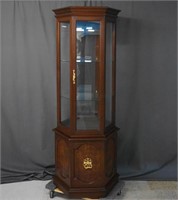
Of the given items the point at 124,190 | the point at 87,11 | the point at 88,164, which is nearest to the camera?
the point at 87,11

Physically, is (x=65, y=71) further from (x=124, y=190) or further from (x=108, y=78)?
(x=124, y=190)

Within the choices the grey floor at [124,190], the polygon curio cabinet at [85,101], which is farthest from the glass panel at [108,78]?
the grey floor at [124,190]

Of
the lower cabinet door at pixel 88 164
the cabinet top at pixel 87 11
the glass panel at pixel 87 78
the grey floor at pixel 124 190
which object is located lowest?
the grey floor at pixel 124 190

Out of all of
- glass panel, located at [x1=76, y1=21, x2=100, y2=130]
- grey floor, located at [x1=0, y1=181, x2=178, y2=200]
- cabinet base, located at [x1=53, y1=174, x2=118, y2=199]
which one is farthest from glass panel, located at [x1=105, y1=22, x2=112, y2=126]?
grey floor, located at [x1=0, y1=181, x2=178, y2=200]

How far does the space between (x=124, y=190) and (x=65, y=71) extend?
1339mm

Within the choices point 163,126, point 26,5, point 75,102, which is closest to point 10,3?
point 26,5

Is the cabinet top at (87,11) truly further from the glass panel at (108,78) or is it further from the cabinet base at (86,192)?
the cabinet base at (86,192)

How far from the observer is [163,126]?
343 cm

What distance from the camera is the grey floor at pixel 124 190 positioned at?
303 cm

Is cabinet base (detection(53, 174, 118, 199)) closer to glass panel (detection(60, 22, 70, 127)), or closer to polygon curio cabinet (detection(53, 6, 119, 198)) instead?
polygon curio cabinet (detection(53, 6, 119, 198))

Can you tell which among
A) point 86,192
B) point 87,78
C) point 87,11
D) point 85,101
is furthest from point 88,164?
point 87,11

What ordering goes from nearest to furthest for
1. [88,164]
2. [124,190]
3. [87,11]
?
[87,11] → [88,164] → [124,190]

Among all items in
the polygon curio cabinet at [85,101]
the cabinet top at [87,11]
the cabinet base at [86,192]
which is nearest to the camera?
the cabinet top at [87,11]

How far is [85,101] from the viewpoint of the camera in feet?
9.43
